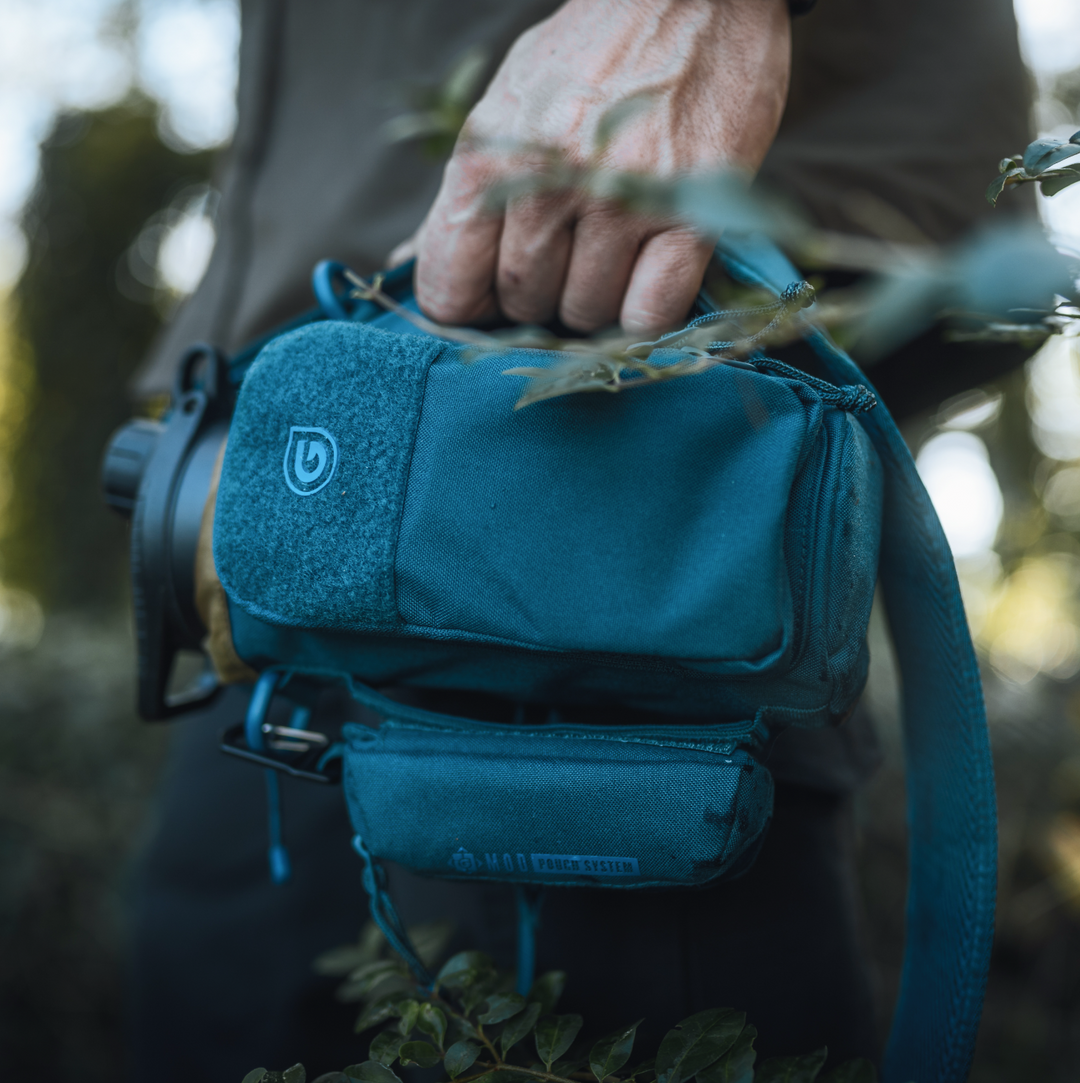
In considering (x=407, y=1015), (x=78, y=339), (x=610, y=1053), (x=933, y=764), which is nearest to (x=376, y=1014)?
(x=407, y=1015)

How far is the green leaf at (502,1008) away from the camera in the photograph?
49cm

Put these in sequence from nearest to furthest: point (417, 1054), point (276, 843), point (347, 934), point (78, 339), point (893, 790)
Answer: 1. point (417, 1054)
2. point (276, 843)
3. point (347, 934)
4. point (893, 790)
5. point (78, 339)

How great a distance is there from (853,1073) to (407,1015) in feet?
0.91

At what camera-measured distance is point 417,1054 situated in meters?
0.47

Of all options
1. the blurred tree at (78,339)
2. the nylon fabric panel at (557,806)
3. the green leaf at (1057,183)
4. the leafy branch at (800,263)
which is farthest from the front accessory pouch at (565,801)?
the blurred tree at (78,339)

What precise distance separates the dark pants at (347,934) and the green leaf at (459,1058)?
0.19 m

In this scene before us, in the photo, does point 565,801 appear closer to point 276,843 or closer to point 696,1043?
point 696,1043

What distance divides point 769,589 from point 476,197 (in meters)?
0.36

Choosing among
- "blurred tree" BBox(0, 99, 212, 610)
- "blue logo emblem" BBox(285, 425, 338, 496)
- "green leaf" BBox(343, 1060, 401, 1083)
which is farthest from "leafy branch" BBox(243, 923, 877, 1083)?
"blurred tree" BBox(0, 99, 212, 610)

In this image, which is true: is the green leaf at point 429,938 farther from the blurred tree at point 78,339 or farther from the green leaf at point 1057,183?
the blurred tree at point 78,339

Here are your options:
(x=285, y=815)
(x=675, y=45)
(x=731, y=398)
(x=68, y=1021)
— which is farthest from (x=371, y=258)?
(x=68, y=1021)

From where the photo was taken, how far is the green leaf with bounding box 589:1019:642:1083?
0.45 m

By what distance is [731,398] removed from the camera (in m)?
0.45

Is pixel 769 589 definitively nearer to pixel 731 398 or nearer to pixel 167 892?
pixel 731 398
